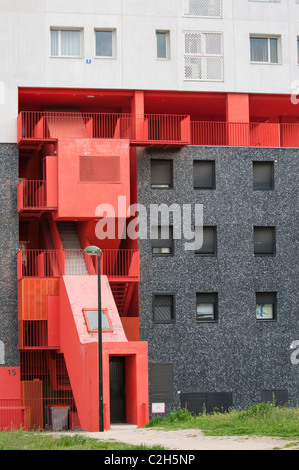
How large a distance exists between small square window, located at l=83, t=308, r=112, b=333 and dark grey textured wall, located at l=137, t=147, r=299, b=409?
430 cm

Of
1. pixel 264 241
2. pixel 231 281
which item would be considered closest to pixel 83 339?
pixel 231 281

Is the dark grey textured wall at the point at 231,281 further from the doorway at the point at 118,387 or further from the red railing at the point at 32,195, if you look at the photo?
the doorway at the point at 118,387

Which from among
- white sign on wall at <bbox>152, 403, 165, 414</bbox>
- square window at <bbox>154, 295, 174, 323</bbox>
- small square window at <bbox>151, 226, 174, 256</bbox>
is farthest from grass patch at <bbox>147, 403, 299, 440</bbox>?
small square window at <bbox>151, 226, 174, 256</bbox>

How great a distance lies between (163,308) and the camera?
151 feet

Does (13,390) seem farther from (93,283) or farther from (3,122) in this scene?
(3,122)

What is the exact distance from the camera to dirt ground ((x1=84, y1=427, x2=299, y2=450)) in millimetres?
24062

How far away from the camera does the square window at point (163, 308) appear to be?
45.8 m

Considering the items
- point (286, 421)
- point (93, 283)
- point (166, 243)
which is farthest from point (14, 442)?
Answer: point (166, 243)

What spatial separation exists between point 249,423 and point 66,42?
76.8 feet

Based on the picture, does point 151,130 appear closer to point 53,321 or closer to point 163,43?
point 163,43

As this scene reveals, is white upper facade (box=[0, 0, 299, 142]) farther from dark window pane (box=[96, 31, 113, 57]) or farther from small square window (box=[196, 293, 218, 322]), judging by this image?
small square window (box=[196, 293, 218, 322])

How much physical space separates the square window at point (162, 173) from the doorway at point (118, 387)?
9.64 m

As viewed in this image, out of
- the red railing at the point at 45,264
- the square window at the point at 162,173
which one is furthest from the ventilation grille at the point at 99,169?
the red railing at the point at 45,264

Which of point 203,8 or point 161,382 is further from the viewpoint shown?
point 203,8
